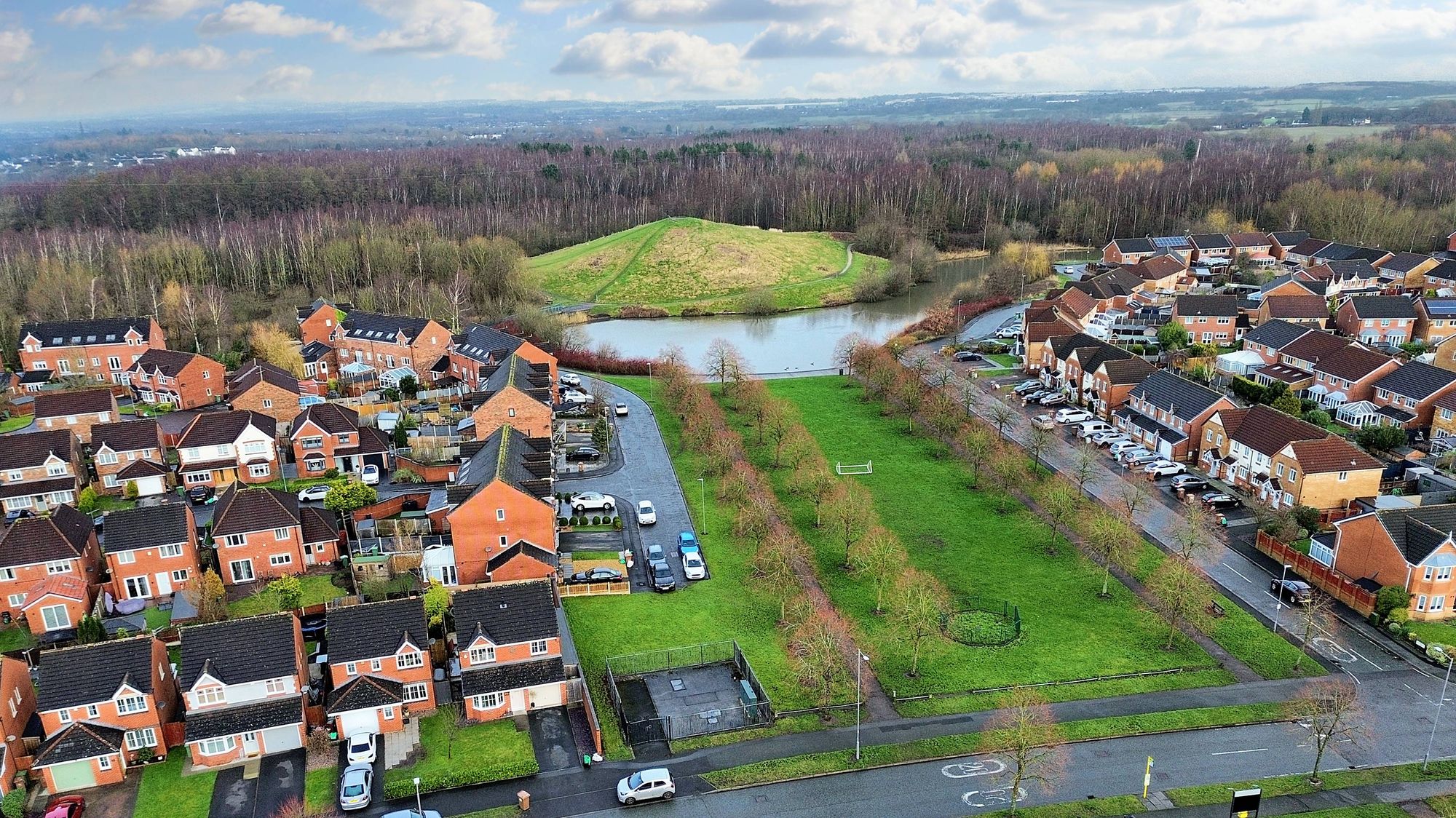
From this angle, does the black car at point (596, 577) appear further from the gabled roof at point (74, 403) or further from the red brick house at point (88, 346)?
the red brick house at point (88, 346)

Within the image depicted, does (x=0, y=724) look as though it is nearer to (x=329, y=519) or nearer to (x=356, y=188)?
(x=329, y=519)

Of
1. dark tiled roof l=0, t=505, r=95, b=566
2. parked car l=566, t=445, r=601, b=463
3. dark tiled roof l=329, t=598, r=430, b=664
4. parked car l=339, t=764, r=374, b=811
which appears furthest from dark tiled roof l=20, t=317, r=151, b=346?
parked car l=339, t=764, r=374, b=811

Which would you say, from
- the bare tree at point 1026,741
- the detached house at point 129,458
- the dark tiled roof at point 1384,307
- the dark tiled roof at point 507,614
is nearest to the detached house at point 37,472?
the detached house at point 129,458

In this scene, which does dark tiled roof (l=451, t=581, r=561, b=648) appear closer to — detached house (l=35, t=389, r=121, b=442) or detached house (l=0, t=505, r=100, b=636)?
detached house (l=0, t=505, r=100, b=636)

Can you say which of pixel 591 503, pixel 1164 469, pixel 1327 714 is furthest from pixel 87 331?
pixel 1327 714

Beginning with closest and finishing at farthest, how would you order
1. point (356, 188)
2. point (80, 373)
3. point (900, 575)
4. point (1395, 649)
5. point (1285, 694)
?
point (1285, 694), point (1395, 649), point (900, 575), point (80, 373), point (356, 188)

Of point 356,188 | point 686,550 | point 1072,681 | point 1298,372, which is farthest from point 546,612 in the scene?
point 356,188
